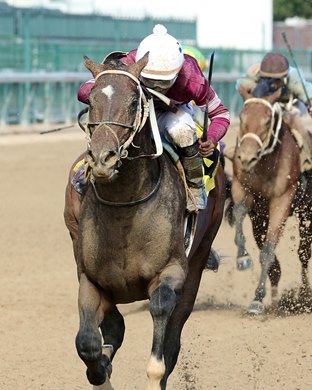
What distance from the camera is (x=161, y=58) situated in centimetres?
535

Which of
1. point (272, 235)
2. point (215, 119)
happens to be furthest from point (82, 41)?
point (215, 119)

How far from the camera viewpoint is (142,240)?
5.20 m

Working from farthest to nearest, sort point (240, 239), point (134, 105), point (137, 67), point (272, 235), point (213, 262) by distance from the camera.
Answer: point (240, 239) < point (272, 235) < point (213, 262) < point (137, 67) < point (134, 105)

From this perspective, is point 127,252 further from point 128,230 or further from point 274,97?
point 274,97

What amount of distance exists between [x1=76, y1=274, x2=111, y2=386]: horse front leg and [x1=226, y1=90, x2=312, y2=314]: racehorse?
3.53 m

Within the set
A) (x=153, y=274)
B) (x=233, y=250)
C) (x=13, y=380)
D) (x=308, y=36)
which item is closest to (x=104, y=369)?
(x=153, y=274)

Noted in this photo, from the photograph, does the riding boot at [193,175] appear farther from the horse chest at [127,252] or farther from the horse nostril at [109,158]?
the horse nostril at [109,158]

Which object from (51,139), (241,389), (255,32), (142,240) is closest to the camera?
(142,240)

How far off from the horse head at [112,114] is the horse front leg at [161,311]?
2.10ft

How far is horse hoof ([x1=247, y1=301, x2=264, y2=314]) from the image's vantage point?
8.44 metres

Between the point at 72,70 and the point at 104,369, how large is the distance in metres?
18.4

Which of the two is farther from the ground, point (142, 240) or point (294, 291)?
point (142, 240)

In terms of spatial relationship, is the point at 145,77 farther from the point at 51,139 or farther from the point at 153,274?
the point at 51,139

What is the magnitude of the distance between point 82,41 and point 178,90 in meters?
21.6
